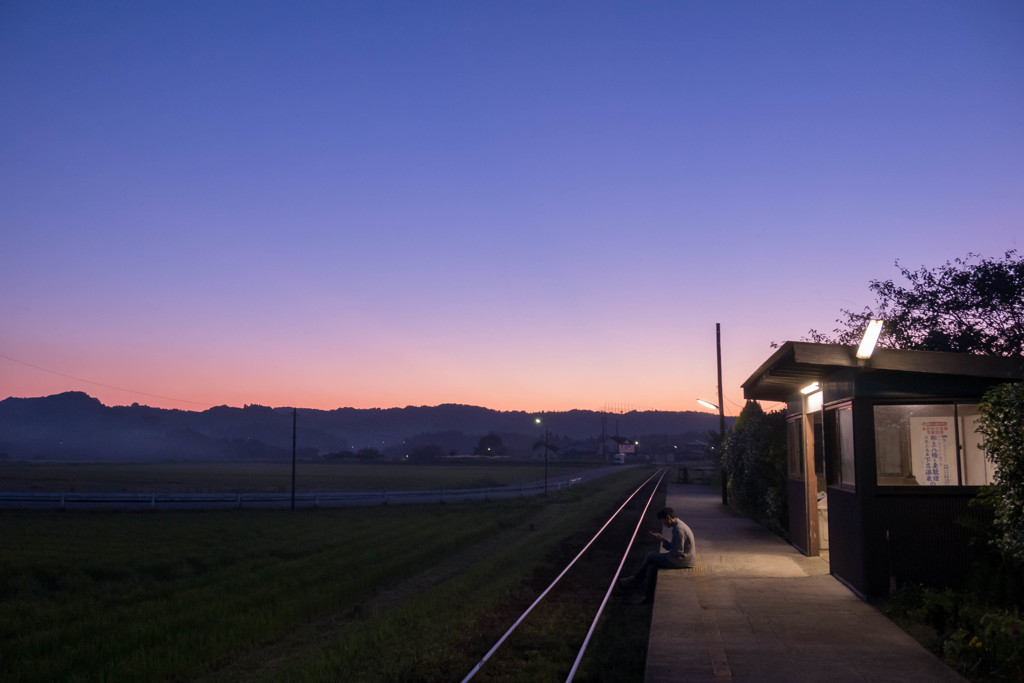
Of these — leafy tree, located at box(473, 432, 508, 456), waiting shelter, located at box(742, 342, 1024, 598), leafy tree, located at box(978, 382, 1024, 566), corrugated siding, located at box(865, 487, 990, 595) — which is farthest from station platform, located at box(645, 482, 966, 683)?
leafy tree, located at box(473, 432, 508, 456)

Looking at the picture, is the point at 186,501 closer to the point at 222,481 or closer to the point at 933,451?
the point at 933,451

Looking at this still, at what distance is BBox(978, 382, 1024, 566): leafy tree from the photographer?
295 inches

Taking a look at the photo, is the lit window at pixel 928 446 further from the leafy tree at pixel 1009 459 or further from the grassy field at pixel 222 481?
the grassy field at pixel 222 481

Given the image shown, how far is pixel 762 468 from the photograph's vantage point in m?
23.9

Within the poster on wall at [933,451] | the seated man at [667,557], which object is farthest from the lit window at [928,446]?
the seated man at [667,557]

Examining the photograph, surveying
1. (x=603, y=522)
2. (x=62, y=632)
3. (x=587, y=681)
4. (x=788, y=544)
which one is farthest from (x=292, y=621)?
(x=603, y=522)

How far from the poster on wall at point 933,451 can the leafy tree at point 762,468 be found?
10141mm

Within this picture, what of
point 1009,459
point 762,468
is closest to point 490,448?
point 762,468

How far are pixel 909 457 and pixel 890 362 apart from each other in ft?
5.00

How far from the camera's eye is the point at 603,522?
2861 cm

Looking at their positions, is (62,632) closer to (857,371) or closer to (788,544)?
(857,371)

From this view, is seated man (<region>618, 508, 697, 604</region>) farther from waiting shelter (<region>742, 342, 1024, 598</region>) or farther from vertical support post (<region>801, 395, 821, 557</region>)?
vertical support post (<region>801, 395, 821, 557</region>)

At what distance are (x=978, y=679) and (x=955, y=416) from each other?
4152 mm

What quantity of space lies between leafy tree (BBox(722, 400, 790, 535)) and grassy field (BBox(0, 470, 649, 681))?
17.8 ft
